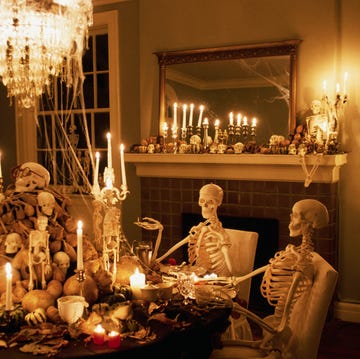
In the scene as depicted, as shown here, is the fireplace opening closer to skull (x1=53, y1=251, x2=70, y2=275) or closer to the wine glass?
the wine glass

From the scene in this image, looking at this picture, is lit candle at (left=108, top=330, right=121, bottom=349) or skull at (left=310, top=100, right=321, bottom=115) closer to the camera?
lit candle at (left=108, top=330, right=121, bottom=349)

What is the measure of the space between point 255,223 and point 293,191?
1.30ft

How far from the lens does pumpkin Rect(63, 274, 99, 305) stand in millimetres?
2000

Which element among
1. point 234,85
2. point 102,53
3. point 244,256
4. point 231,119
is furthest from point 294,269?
point 102,53

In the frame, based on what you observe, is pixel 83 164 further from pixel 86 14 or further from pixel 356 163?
pixel 356 163

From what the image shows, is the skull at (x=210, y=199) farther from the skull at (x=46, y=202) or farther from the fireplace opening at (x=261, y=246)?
the fireplace opening at (x=261, y=246)

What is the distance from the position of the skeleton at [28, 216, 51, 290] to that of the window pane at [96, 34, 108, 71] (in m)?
3.14

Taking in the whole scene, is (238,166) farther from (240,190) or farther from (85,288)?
(85,288)

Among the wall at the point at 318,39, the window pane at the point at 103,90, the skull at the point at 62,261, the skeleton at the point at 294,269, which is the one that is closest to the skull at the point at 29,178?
the skull at the point at 62,261

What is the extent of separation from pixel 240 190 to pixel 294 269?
2024mm

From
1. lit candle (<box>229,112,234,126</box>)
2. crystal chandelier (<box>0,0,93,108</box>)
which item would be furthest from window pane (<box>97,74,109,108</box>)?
crystal chandelier (<box>0,0,93,108</box>)

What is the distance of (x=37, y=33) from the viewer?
2.93 metres

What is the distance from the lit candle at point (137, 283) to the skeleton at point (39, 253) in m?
0.35

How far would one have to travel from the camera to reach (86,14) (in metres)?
3.11
